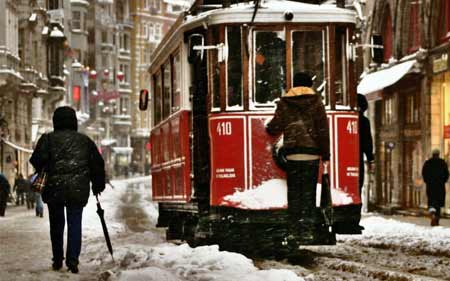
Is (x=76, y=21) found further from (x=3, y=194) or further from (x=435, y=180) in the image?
(x=435, y=180)

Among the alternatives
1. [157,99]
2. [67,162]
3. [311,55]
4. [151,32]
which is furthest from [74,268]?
[151,32]

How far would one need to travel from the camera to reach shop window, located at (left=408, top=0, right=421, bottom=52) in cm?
3434

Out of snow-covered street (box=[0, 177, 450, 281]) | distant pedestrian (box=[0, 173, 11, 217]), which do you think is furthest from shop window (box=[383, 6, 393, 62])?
snow-covered street (box=[0, 177, 450, 281])

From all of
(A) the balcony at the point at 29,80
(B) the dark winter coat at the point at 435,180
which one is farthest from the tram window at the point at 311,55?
(A) the balcony at the point at 29,80

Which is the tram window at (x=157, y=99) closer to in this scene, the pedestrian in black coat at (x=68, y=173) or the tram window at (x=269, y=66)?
the tram window at (x=269, y=66)

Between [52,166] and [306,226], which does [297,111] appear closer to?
[306,226]

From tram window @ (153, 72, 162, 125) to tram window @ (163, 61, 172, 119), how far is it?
832mm

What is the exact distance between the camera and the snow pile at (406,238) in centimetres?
1766

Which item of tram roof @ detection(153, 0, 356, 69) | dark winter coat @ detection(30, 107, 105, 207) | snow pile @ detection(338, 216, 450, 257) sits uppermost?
tram roof @ detection(153, 0, 356, 69)

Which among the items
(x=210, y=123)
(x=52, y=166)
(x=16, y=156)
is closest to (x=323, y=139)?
(x=210, y=123)

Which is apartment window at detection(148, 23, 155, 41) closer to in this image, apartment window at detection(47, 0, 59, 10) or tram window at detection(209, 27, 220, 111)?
apartment window at detection(47, 0, 59, 10)

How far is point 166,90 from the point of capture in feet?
66.2

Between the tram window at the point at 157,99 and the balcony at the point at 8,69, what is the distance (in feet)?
93.4

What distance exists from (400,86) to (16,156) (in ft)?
87.5
